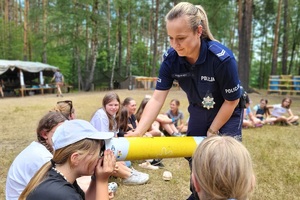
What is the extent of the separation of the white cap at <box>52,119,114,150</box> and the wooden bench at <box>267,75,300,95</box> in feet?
56.1

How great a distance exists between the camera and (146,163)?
414cm

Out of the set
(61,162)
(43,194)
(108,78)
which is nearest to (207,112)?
(61,162)

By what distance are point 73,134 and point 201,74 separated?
0.94 meters

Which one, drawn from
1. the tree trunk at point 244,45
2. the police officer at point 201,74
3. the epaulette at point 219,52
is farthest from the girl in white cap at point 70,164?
the tree trunk at point 244,45

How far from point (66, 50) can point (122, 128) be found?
2034 cm

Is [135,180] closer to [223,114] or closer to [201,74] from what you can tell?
[223,114]

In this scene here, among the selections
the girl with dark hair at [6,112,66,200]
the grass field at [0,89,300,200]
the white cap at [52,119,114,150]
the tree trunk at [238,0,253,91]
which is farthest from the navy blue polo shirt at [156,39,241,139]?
the tree trunk at [238,0,253,91]

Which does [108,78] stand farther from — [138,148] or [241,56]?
[138,148]

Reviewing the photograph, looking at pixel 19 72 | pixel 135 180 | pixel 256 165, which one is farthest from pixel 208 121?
pixel 19 72

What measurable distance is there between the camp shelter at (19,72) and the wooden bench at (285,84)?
15.0m

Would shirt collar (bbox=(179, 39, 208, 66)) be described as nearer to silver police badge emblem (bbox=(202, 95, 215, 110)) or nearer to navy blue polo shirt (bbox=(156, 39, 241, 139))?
navy blue polo shirt (bbox=(156, 39, 241, 139))

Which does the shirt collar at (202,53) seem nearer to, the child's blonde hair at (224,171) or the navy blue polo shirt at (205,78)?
the navy blue polo shirt at (205,78)

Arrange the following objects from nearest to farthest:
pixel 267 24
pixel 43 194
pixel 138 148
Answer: pixel 43 194 → pixel 138 148 → pixel 267 24

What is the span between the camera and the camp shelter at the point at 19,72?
15997mm
